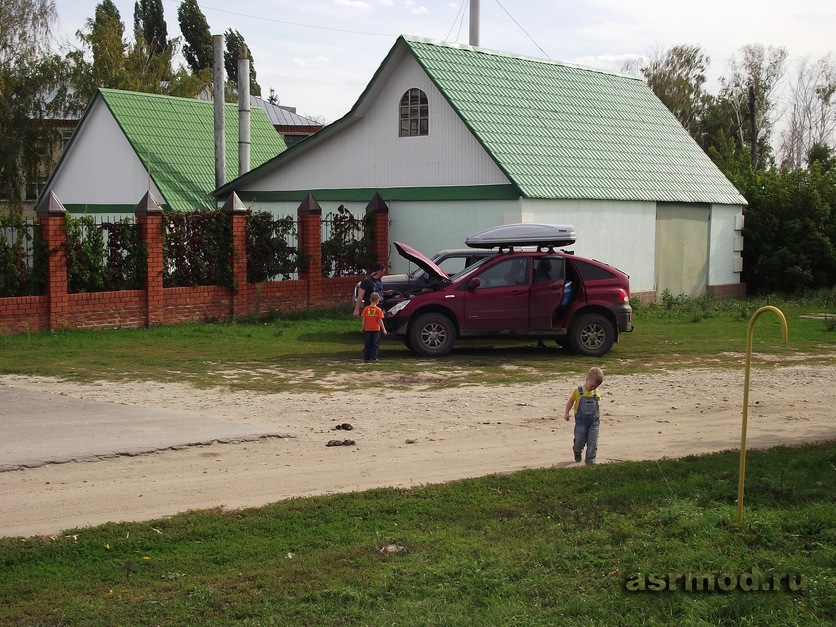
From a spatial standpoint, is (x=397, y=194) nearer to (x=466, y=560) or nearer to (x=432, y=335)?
(x=432, y=335)

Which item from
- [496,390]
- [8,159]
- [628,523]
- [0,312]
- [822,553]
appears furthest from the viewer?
[8,159]

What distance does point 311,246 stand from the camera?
23.3m

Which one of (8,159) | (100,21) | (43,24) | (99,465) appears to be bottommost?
(99,465)

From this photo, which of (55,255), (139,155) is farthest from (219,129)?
(55,255)

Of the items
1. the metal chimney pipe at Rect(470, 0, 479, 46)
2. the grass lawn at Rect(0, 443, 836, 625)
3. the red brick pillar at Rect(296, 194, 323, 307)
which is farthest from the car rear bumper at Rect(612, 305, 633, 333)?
the metal chimney pipe at Rect(470, 0, 479, 46)

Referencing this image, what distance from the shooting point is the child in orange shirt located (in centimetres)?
1616

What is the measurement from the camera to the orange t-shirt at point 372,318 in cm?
1616

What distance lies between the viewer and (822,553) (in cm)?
654

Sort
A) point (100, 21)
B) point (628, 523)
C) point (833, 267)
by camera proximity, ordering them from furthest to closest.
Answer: point (100, 21), point (833, 267), point (628, 523)

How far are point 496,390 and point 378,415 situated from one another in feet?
8.04

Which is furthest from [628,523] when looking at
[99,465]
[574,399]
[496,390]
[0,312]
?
[0,312]

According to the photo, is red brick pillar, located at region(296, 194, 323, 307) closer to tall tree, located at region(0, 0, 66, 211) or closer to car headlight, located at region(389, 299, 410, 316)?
car headlight, located at region(389, 299, 410, 316)

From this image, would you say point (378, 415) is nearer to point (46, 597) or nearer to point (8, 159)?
point (46, 597)

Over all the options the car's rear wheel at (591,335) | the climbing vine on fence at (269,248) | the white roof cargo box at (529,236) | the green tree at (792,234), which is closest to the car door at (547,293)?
the car's rear wheel at (591,335)
